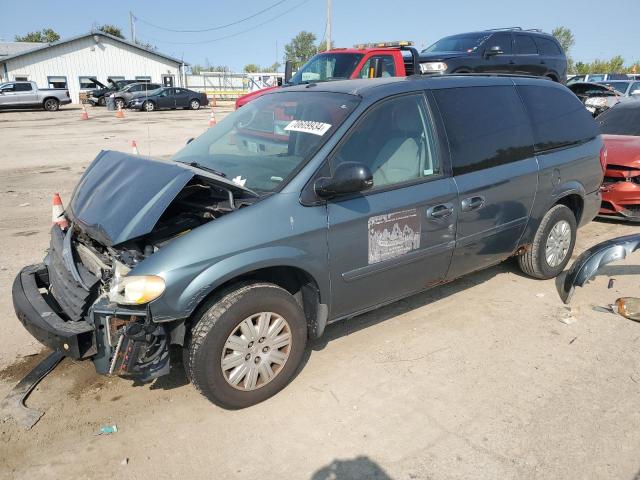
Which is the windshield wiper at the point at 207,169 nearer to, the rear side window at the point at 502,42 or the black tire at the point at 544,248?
the black tire at the point at 544,248

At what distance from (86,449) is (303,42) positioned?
98.0 meters

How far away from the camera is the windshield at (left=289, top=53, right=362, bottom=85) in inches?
379

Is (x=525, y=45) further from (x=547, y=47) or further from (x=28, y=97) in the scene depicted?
(x=28, y=97)

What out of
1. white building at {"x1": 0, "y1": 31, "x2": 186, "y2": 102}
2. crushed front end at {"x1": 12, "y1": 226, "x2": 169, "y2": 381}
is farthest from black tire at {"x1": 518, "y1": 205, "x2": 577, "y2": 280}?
white building at {"x1": 0, "y1": 31, "x2": 186, "y2": 102}

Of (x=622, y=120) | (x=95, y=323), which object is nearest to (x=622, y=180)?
(x=622, y=120)

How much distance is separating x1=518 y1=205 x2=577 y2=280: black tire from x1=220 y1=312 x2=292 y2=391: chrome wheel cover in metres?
2.74

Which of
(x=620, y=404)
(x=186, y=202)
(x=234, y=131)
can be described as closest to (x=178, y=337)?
(x=186, y=202)

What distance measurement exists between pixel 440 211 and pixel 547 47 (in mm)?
11021

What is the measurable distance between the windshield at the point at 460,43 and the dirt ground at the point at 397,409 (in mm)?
8258

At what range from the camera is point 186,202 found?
3.15 metres

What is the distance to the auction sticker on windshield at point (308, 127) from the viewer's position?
325cm

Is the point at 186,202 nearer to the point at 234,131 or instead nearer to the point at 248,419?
the point at 234,131

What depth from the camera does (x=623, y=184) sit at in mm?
6402

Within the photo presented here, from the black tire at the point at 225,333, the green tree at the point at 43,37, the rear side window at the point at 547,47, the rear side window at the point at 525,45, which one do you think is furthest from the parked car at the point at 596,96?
the green tree at the point at 43,37
